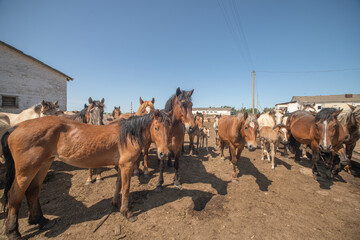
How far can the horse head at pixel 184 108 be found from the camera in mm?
3809

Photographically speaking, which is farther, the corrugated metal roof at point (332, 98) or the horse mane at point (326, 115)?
the corrugated metal roof at point (332, 98)

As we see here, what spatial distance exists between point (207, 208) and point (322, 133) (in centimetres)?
483

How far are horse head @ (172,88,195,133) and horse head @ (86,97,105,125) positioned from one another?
2.95 meters

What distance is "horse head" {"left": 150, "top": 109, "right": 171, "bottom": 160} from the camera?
301 cm

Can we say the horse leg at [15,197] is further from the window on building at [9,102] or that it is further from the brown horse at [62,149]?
the window on building at [9,102]

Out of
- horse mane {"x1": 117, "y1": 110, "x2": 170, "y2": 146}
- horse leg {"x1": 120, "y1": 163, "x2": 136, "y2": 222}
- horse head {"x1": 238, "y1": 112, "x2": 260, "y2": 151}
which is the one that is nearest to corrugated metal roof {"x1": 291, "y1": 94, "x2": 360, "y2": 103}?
horse head {"x1": 238, "y1": 112, "x2": 260, "y2": 151}

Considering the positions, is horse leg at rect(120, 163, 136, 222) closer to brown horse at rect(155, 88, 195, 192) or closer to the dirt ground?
the dirt ground

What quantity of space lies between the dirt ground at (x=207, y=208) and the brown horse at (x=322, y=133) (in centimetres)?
107

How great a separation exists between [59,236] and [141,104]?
4840 millimetres

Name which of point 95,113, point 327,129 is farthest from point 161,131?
point 327,129

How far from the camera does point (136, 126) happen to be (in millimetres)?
3160

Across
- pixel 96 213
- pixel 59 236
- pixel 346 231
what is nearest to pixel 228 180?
pixel 346 231

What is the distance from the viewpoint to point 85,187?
13.7 ft

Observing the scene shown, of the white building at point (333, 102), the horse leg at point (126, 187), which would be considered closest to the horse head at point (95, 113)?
the horse leg at point (126, 187)
